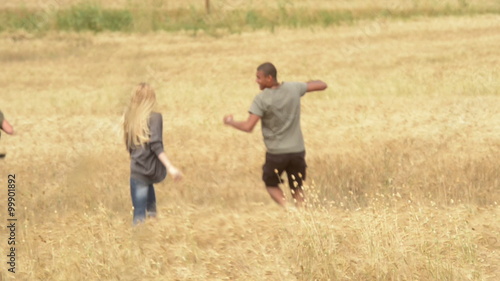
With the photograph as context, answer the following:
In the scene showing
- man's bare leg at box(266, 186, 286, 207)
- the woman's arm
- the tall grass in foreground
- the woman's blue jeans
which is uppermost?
the tall grass in foreground

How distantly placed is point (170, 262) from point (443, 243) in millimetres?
2006

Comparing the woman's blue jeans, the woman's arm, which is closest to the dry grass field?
the woman's blue jeans

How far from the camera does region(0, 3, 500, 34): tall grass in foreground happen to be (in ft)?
113

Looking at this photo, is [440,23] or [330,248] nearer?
[330,248]

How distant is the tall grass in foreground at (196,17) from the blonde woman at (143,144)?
25041 millimetres

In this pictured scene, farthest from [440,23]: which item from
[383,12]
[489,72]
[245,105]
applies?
[245,105]

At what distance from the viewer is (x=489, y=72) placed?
18.9 metres

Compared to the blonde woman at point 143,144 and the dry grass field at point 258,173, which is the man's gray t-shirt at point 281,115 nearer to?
the dry grass field at point 258,173

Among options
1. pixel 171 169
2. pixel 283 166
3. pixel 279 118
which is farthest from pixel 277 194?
pixel 171 169

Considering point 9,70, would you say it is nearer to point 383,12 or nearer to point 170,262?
point 383,12

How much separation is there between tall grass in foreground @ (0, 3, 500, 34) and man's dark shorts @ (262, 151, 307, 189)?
2434cm

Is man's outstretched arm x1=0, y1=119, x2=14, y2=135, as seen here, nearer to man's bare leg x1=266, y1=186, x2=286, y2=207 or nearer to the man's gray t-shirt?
the man's gray t-shirt

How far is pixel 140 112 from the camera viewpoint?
7770 mm

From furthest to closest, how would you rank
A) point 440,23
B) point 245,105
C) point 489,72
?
point 440,23 → point 489,72 → point 245,105
